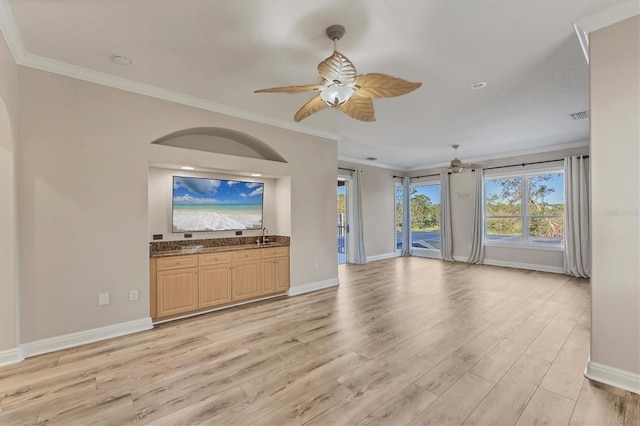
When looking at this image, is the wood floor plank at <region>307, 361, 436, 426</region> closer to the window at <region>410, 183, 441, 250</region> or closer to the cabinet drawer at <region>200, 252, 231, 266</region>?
the cabinet drawer at <region>200, 252, 231, 266</region>

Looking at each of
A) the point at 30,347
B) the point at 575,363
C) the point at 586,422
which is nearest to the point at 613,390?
the point at 575,363

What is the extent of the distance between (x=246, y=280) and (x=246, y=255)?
0.38 meters

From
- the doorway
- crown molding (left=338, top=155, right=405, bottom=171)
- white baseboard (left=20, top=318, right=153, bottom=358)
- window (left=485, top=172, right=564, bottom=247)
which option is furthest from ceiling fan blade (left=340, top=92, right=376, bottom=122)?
window (left=485, top=172, right=564, bottom=247)

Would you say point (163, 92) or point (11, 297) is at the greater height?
point (163, 92)

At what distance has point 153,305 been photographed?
3.54 metres

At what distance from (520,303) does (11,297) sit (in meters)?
6.09

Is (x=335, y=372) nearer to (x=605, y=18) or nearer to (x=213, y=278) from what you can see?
(x=213, y=278)

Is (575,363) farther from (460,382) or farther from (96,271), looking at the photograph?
(96,271)

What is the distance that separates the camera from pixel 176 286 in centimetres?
372

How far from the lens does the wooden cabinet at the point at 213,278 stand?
3619 mm

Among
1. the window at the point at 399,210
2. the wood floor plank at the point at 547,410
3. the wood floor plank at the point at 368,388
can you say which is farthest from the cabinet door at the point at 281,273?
the window at the point at 399,210

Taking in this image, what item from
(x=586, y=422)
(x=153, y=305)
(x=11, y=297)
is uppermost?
(x=11, y=297)

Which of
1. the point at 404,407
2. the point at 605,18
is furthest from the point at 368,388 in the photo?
the point at 605,18

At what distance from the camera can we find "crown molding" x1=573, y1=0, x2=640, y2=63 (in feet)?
6.93
